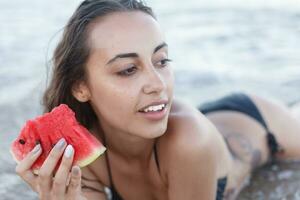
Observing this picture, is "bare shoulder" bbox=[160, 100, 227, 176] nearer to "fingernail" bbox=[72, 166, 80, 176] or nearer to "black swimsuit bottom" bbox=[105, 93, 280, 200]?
"fingernail" bbox=[72, 166, 80, 176]

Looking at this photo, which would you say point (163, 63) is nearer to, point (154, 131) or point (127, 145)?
point (154, 131)

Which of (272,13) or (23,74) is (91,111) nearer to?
(23,74)

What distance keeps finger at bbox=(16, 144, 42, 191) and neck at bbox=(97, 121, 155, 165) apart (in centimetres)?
101

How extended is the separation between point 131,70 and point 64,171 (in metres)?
0.87

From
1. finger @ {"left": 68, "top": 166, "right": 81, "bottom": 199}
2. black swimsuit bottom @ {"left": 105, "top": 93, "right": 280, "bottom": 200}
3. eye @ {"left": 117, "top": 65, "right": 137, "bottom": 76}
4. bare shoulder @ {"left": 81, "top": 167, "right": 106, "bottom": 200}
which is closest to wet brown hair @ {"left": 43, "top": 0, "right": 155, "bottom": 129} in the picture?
eye @ {"left": 117, "top": 65, "right": 137, "bottom": 76}

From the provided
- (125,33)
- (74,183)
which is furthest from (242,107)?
(74,183)

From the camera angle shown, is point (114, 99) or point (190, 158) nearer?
point (114, 99)

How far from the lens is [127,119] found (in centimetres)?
378

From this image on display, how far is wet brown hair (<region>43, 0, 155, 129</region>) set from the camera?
3869 millimetres

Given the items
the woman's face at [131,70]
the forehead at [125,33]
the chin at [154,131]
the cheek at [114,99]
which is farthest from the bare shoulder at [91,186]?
the forehead at [125,33]

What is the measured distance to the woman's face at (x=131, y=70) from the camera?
364 cm

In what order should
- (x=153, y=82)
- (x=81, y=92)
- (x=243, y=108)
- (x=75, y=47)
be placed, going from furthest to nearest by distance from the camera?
1. (x=243, y=108)
2. (x=81, y=92)
3. (x=75, y=47)
4. (x=153, y=82)

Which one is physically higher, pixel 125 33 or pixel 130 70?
pixel 125 33

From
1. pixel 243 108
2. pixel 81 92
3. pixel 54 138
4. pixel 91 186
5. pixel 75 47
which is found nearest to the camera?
pixel 54 138
